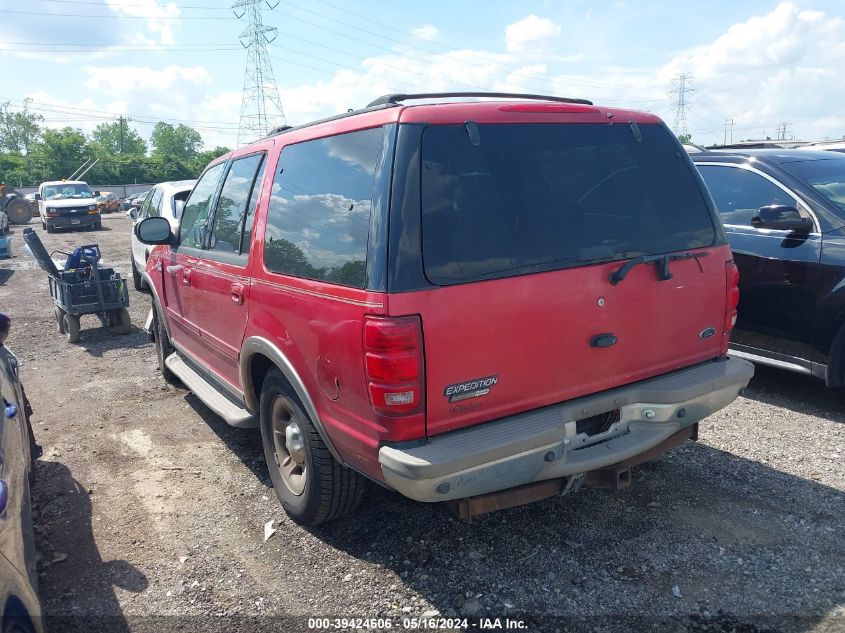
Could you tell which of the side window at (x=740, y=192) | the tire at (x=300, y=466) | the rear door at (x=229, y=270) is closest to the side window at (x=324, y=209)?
the rear door at (x=229, y=270)

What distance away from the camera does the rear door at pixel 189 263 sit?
4703mm

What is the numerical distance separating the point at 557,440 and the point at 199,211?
3.32 metres

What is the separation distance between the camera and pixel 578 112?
325 cm

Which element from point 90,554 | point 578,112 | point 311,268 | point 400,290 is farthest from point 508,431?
point 90,554

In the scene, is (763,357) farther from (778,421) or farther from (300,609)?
(300,609)

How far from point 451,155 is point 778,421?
11.9 ft

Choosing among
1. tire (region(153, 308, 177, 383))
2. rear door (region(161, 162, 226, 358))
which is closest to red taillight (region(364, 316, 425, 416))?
rear door (region(161, 162, 226, 358))

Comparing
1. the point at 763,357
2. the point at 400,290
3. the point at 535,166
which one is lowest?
the point at 763,357

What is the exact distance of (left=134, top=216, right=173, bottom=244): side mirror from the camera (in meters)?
4.89

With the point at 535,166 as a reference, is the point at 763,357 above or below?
below

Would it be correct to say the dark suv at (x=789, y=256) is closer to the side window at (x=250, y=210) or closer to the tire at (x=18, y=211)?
the side window at (x=250, y=210)

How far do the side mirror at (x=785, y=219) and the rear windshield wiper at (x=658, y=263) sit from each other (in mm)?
1958

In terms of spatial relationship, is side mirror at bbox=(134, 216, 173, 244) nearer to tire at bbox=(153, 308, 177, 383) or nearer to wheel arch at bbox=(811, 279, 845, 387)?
tire at bbox=(153, 308, 177, 383)

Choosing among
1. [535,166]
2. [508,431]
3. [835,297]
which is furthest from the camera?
[835,297]
